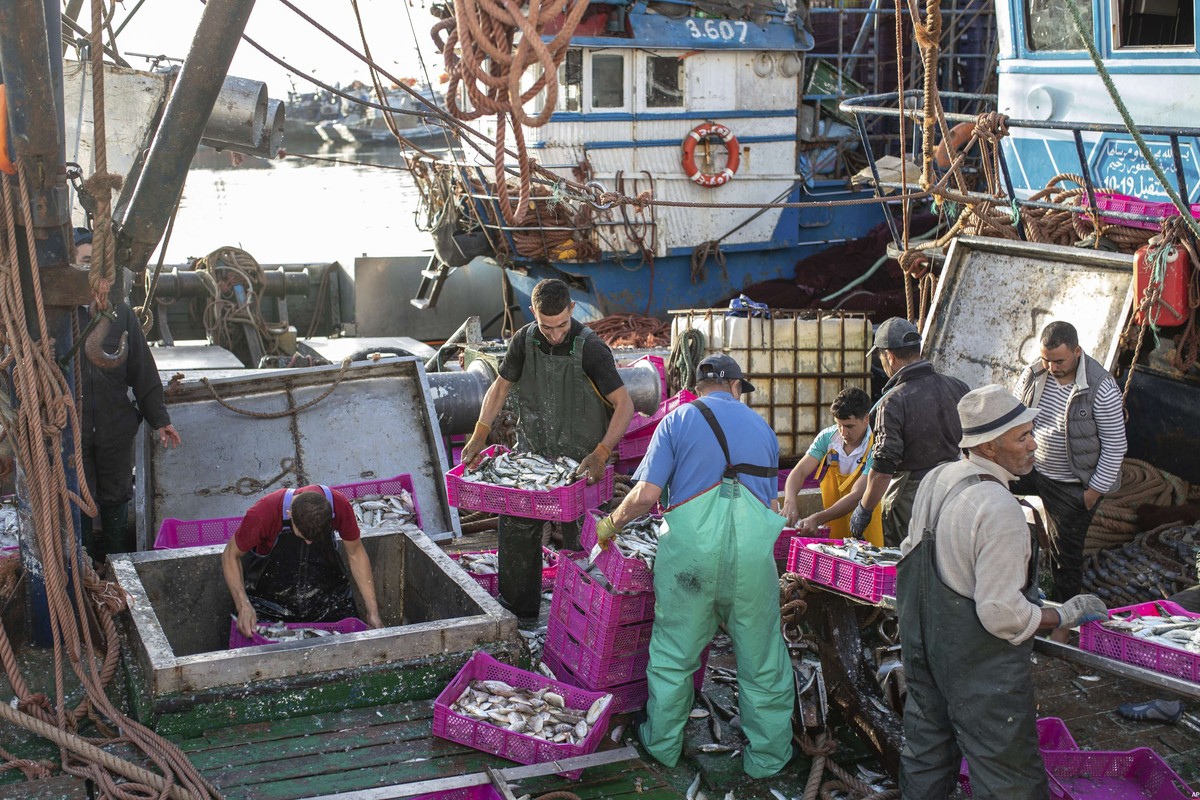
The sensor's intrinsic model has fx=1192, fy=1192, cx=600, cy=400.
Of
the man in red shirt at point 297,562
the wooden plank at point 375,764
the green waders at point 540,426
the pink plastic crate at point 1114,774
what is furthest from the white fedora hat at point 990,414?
the man in red shirt at point 297,562

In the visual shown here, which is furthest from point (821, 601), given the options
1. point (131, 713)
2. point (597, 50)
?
point (597, 50)

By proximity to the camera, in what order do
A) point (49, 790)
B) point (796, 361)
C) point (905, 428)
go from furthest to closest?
point (796, 361)
point (905, 428)
point (49, 790)

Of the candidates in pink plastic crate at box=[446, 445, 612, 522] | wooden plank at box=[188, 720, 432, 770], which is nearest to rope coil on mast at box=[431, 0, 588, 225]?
wooden plank at box=[188, 720, 432, 770]

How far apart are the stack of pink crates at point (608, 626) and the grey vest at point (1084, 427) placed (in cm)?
251

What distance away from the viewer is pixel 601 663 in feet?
18.0

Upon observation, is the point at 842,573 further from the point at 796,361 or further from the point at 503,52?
the point at 796,361

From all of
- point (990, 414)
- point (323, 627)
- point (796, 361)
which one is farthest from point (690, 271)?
point (990, 414)

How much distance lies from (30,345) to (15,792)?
186 cm

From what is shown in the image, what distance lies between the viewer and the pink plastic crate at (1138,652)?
4.52 metres

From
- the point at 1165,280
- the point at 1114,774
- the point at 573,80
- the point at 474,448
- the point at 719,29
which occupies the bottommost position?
the point at 1114,774

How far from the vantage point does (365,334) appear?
1708 cm

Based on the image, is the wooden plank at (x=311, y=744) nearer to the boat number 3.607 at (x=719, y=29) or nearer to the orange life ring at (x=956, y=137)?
the orange life ring at (x=956, y=137)

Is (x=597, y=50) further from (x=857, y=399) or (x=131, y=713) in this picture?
(x=131, y=713)

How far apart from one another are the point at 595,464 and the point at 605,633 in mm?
1184
